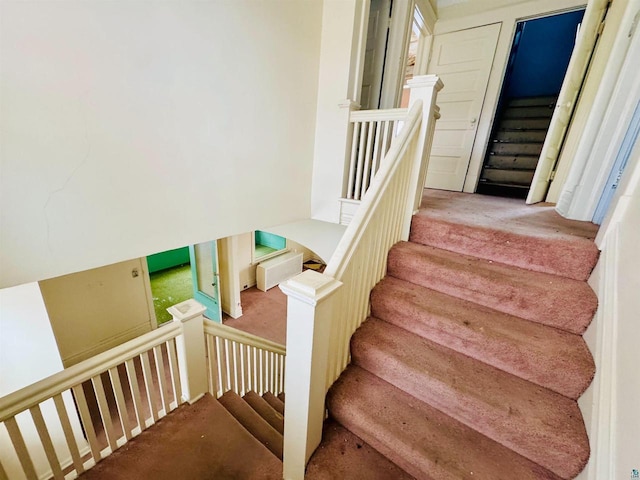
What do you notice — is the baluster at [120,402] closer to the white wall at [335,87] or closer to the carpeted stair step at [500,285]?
the carpeted stair step at [500,285]

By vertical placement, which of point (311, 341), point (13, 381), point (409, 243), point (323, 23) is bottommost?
point (13, 381)

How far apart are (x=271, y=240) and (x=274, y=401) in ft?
14.2

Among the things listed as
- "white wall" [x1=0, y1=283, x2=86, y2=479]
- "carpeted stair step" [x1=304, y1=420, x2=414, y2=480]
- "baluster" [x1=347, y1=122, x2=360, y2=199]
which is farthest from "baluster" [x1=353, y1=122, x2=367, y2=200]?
"white wall" [x1=0, y1=283, x2=86, y2=479]

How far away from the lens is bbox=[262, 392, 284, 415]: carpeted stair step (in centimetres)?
245

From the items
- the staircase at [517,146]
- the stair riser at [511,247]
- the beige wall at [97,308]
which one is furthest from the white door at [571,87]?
the beige wall at [97,308]

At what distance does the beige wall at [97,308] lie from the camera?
9.63 ft

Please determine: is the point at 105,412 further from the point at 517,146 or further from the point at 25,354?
the point at 517,146

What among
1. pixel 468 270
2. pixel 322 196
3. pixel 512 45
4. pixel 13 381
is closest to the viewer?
pixel 468 270

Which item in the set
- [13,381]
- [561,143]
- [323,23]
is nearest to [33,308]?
[13,381]

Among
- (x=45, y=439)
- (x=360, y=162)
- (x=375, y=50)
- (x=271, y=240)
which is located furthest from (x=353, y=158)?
(x=271, y=240)

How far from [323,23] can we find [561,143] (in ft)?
7.99

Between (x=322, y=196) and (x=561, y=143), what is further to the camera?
(x=322, y=196)

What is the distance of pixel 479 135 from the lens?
126 inches

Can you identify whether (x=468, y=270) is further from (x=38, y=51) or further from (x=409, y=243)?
(x=38, y=51)
